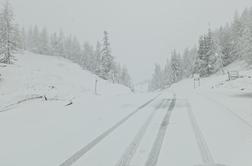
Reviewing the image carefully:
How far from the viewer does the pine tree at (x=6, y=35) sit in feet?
130

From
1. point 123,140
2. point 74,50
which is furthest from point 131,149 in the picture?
point 74,50

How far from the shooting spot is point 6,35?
3978 centimetres

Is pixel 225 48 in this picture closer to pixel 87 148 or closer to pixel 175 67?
pixel 175 67

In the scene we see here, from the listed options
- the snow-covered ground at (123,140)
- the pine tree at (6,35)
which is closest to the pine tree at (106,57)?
the pine tree at (6,35)

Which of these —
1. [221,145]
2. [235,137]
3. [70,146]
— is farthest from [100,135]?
[235,137]

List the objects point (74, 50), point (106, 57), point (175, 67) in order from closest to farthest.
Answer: point (106, 57) < point (175, 67) < point (74, 50)

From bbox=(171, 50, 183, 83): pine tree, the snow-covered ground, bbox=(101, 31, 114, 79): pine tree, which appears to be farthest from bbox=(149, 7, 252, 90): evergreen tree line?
the snow-covered ground

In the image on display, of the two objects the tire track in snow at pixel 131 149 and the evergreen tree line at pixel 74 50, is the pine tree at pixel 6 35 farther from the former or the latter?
the tire track in snow at pixel 131 149

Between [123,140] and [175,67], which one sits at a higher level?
[175,67]

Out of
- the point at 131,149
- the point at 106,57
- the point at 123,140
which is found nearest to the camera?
the point at 131,149

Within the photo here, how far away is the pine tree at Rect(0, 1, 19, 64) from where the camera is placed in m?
39.6

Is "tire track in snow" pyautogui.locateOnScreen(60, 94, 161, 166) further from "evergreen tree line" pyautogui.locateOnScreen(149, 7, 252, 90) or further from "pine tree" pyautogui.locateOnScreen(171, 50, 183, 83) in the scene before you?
"pine tree" pyautogui.locateOnScreen(171, 50, 183, 83)

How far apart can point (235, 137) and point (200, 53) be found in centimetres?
5378

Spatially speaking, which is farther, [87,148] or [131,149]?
[87,148]
